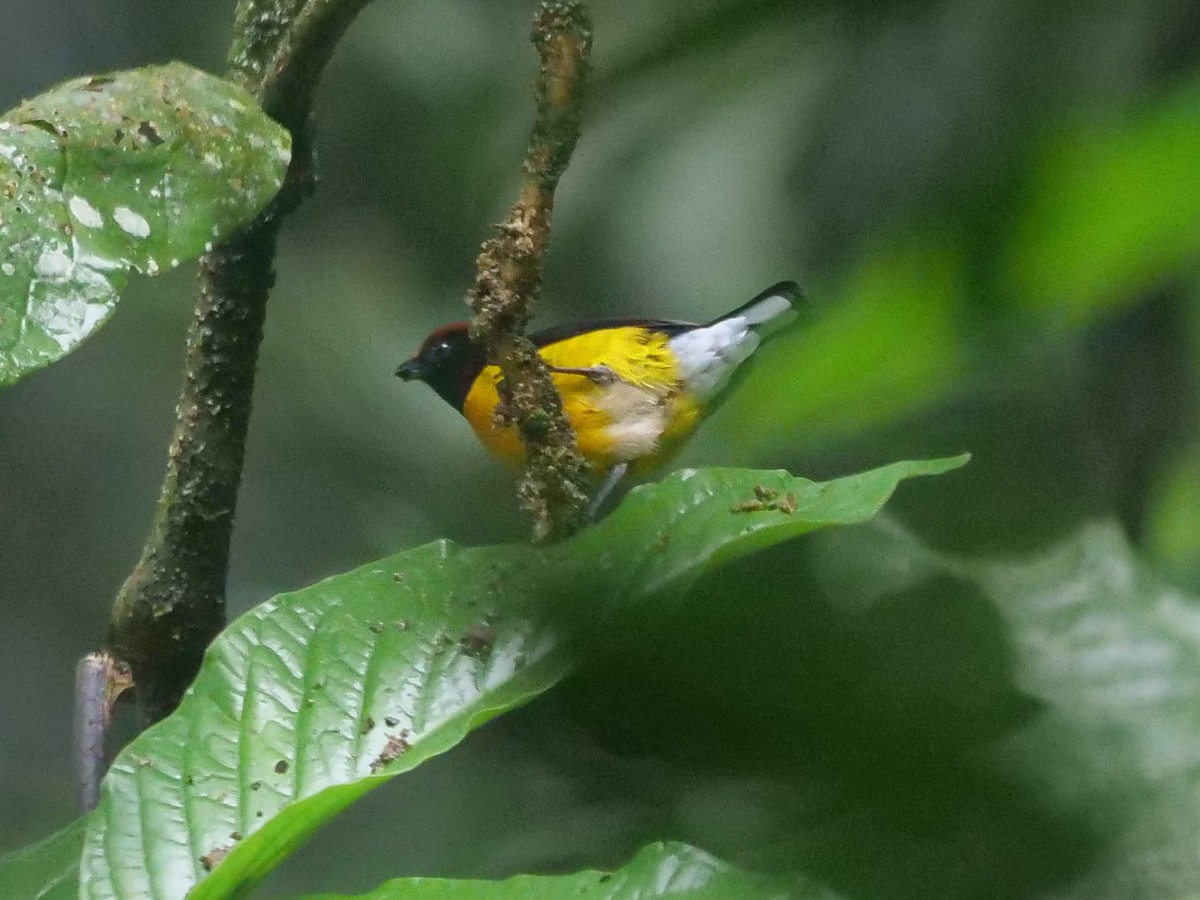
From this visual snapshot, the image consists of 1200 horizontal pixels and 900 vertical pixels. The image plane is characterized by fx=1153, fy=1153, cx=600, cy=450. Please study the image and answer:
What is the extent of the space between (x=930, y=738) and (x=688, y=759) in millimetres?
84

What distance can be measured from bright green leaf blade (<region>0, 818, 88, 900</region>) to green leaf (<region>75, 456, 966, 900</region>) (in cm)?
10

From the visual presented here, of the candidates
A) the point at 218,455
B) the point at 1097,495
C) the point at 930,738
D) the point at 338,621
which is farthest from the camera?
the point at 218,455

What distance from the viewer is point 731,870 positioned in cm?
40

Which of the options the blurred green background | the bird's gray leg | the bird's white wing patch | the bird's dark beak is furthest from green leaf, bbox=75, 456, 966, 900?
the bird's dark beak

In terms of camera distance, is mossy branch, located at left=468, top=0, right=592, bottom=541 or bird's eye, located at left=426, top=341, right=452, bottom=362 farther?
bird's eye, located at left=426, top=341, right=452, bottom=362

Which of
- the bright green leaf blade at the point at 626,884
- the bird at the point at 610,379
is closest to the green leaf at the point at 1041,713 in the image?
the bright green leaf blade at the point at 626,884

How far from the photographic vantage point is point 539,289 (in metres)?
0.62

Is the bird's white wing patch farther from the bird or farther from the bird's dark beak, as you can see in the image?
the bird's dark beak

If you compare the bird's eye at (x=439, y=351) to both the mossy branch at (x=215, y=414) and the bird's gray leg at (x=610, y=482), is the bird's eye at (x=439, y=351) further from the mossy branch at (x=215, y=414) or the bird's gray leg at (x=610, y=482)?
the mossy branch at (x=215, y=414)

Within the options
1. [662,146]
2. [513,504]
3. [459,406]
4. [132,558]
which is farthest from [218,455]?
[132,558]

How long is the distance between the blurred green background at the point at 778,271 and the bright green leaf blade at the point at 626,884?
0.01m

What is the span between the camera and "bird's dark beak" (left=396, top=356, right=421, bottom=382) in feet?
3.78

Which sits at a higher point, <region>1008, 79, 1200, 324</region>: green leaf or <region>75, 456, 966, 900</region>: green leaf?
<region>1008, 79, 1200, 324</region>: green leaf

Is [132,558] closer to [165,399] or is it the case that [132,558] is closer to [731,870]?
[165,399]
